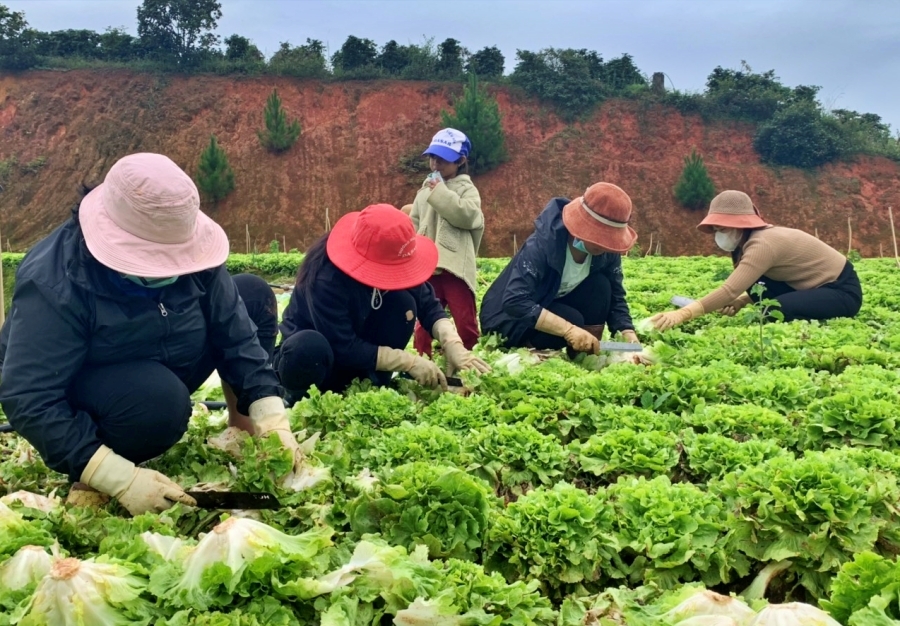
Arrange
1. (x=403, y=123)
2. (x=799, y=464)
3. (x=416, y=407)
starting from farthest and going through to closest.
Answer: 1. (x=403, y=123)
2. (x=416, y=407)
3. (x=799, y=464)

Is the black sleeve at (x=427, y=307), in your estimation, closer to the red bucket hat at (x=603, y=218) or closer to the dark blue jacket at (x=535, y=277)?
the dark blue jacket at (x=535, y=277)

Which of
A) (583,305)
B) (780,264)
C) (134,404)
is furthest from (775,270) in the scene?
(134,404)

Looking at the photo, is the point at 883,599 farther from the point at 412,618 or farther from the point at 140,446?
the point at 140,446

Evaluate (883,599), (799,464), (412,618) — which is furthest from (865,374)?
(412,618)

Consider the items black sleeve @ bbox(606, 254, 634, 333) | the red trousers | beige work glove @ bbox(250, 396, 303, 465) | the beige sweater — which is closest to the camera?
beige work glove @ bbox(250, 396, 303, 465)

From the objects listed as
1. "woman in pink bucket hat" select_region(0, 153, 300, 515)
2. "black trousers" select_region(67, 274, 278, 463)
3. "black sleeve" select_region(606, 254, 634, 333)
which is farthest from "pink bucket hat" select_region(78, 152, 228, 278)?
"black sleeve" select_region(606, 254, 634, 333)

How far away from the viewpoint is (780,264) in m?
6.95

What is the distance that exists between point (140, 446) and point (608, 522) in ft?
6.21

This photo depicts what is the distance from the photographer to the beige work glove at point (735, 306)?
24.1 feet

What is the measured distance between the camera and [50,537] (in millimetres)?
2572

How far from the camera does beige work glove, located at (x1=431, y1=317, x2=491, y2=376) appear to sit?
16.2 feet

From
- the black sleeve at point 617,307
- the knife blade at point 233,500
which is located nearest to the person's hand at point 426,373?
the knife blade at point 233,500

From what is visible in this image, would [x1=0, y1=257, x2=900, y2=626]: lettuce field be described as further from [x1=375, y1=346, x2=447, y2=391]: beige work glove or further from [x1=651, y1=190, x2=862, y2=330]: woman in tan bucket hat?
[x1=651, y1=190, x2=862, y2=330]: woman in tan bucket hat

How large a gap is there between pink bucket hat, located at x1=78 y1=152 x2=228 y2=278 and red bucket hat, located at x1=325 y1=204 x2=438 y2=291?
1586 mm
